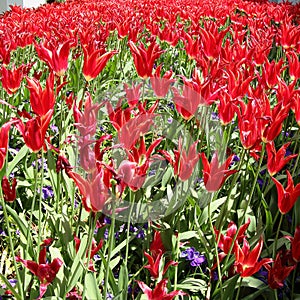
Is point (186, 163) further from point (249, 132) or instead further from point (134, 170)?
point (134, 170)

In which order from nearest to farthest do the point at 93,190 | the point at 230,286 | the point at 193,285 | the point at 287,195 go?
the point at 93,190 < the point at 287,195 < the point at 230,286 < the point at 193,285

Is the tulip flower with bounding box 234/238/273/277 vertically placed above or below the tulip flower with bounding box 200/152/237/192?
below

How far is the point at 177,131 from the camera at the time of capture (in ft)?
9.30

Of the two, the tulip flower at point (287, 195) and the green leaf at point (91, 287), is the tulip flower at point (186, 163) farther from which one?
the green leaf at point (91, 287)

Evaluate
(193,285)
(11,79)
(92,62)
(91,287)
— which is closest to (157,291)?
(91,287)

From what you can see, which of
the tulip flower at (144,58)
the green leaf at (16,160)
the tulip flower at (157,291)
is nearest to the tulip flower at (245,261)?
the tulip flower at (157,291)

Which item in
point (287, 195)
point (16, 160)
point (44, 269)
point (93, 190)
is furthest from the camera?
point (16, 160)

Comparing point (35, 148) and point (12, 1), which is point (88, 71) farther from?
point (12, 1)

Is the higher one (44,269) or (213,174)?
(213,174)

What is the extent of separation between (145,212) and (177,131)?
0.66 m

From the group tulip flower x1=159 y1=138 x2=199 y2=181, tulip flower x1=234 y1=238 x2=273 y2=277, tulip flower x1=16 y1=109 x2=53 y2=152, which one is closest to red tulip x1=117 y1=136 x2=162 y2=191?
tulip flower x1=159 y1=138 x2=199 y2=181

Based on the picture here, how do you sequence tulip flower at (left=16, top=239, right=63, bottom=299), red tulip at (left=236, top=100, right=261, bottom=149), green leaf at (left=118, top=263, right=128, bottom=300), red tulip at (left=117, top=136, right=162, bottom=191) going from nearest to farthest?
red tulip at (left=117, top=136, right=162, bottom=191)
tulip flower at (left=16, top=239, right=63, bottom=299)
green leaf at (left=118, top=263, right=128, bottom=300)
red tulip at (left=236, top=100, right=261, bottom=149)

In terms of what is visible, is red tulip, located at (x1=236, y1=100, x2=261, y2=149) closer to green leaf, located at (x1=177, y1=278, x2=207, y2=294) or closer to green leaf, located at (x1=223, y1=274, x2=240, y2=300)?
green leaf, located at (x1=223, y1=274, x2=240, y2=300)

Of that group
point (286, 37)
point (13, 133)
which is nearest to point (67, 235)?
point (13, 133)
